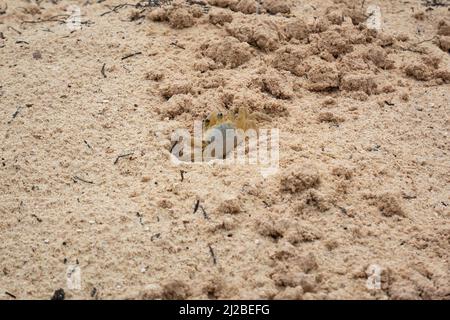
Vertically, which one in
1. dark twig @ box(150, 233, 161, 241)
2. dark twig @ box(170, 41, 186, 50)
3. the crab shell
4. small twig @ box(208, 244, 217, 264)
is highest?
dark twig @ box(170, 41, 186, 50)

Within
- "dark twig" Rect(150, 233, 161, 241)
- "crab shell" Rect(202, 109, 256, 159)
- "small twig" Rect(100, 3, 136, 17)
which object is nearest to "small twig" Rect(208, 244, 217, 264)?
"dark twig" Rect(150, 233, 161, 241)

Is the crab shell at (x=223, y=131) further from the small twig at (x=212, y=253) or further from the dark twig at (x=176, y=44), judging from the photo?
the dark twig at (x=176, y=44)

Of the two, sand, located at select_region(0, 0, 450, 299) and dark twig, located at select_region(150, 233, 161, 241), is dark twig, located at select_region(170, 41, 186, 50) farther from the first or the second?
dark twig, located at select_region(150, 233, 161, 241)

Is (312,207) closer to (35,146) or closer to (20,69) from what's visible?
(35,146)

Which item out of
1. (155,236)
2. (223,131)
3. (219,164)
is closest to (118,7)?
(223,131)

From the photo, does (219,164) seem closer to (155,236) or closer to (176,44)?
(155,236)

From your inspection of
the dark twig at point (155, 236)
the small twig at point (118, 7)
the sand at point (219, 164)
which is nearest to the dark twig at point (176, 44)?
the sand at point (219, 164)

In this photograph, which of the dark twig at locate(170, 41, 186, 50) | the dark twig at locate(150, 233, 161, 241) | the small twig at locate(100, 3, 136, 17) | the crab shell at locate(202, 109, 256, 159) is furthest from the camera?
the small twig at locate(100, 3, 136, 17)

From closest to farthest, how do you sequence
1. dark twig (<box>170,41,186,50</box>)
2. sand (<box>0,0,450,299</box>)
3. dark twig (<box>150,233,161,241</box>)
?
sand (<box>0,0,450,299</box>), dark twig (<box>150,233,161,241</box>), dark twig (<box>170,41,186,50</box>)
